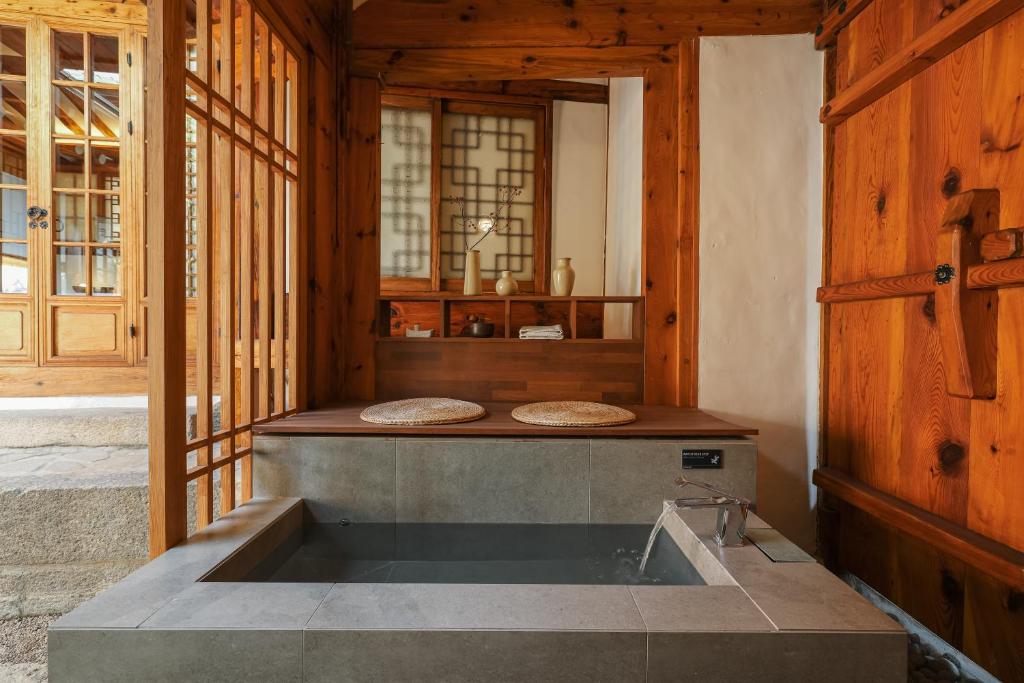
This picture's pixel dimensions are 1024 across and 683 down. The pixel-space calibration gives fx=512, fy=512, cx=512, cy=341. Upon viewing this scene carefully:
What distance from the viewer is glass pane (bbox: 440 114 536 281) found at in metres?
3.76

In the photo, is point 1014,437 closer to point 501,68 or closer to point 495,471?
point 495,471

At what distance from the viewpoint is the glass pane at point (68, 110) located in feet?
10.3

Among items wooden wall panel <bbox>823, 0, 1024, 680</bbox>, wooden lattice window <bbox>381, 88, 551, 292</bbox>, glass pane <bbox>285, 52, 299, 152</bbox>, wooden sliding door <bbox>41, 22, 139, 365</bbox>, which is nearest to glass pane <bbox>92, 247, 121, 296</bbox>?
wooden sliding door <bbox>41, 22, 139, 365</bbox>

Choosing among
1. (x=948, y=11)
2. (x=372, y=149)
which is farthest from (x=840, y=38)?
(x=372, y=149)

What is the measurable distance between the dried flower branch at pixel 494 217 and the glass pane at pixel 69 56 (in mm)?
2433

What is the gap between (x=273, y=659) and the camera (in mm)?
1032

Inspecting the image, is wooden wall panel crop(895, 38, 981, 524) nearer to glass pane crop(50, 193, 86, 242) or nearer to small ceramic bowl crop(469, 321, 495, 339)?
small ceramic bowl crop(469, 321, 495, 339)

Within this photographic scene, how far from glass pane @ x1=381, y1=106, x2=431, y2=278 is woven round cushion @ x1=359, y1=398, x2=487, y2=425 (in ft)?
5.75

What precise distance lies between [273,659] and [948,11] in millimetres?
2466

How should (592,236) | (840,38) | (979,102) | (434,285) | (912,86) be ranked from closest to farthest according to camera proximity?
(979,102) → (912,86) → (840,38) → (434,285) → (592,236)

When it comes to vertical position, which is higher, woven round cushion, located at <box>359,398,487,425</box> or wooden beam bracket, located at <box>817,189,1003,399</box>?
wooden beam bracket, located at <box>817,189,1003,399</box>

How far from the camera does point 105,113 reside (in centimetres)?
328

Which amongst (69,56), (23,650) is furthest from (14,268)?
(23,650)

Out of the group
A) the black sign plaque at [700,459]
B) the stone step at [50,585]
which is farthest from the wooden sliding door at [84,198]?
the black sign plaque at [700,459]
